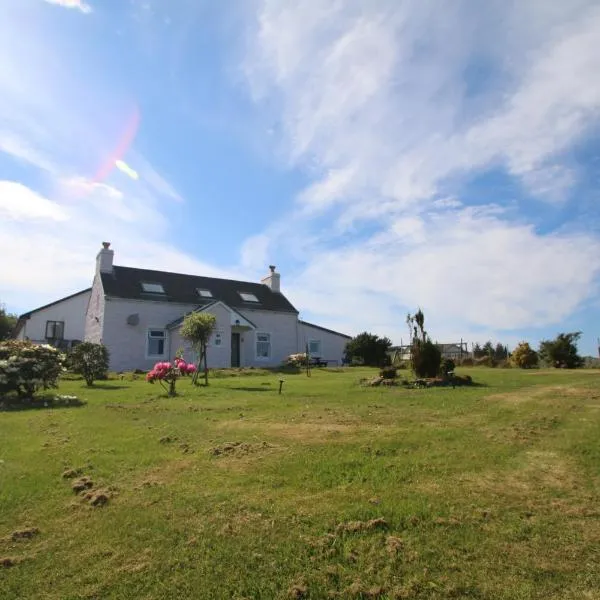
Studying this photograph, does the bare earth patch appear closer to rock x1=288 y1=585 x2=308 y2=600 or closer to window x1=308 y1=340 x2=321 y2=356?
rock x1=288 y1=585 x2=308 y2=600

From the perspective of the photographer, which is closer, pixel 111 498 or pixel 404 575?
pixel 404 575

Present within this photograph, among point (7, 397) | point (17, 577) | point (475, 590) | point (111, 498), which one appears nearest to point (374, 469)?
point (475, 590)

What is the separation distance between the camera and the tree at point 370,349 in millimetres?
33156

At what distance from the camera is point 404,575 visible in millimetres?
3455

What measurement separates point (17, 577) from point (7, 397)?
36.7 feet

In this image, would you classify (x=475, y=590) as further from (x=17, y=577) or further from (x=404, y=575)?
(x=17, y=577)

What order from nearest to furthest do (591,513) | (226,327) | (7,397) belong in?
(591,513) < (7,397) < (226,327)

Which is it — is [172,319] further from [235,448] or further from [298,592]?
[298,592]

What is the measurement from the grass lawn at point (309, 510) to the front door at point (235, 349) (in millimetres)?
24392

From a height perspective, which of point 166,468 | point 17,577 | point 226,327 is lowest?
point 17,577

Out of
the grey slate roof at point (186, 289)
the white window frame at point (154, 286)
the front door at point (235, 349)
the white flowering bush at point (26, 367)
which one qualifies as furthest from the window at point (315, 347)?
the white flowering bush at point (26, 367)

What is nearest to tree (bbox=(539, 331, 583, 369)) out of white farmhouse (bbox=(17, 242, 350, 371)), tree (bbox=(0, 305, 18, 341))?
white farmhouse (bbox=(17, 242, 350, 371))

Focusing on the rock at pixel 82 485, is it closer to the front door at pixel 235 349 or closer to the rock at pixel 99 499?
the rock at pixel 99 499

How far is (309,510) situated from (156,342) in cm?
2830
